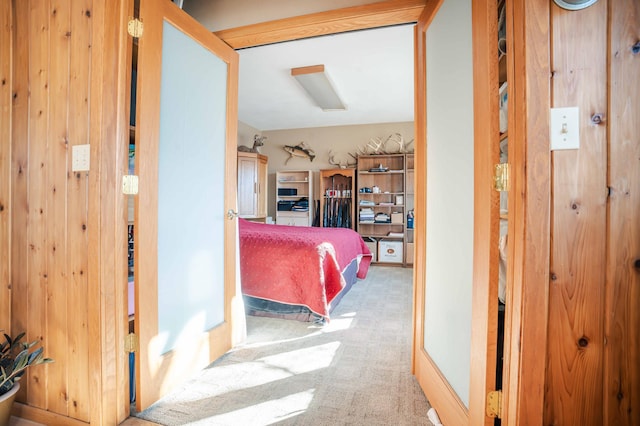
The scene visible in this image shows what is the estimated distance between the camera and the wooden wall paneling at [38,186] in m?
1.33

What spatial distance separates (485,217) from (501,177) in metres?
0.15

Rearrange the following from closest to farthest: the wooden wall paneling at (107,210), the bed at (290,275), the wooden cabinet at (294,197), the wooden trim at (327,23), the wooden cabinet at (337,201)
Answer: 1. the wooden wall paneling at (107,210)
2. the wooden trim at (327,23)
3. the bed at (290,275)
4. the wooden cabinet at (337,201)
5. the wooden cabinet at (294,197)

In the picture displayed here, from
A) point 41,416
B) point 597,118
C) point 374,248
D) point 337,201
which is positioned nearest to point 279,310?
point 41,416

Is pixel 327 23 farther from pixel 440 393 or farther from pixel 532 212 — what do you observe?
pixel 440 393

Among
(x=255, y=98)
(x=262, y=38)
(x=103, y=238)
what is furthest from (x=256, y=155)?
(x=103, y=238)

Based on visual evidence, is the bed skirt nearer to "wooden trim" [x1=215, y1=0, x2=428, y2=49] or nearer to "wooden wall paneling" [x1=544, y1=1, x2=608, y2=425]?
"wooden wall paneling" [x1=544, y1=1, x2=608, y2=425]

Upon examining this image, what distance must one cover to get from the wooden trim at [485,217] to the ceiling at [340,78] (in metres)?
1.86

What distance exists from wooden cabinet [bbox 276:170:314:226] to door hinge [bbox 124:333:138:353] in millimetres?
4459

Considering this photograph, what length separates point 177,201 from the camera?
156 centimetres

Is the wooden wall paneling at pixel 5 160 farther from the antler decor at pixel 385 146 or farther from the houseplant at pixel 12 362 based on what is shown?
the antler decor at pixel 385 146

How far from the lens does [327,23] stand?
5.72 feet

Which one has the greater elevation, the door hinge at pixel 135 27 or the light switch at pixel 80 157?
the door hinge at pixel 135 27

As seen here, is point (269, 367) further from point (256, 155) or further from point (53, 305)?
point (256, 155)

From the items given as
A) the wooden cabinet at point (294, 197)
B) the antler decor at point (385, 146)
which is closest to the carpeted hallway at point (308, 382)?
the wooden cabinet at point (294, 197)
